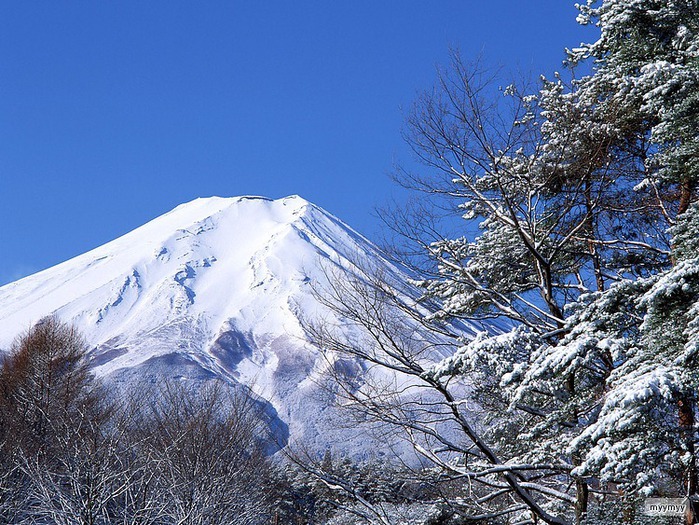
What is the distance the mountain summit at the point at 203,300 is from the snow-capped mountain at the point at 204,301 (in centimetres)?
19

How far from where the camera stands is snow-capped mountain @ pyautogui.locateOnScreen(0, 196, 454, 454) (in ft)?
306

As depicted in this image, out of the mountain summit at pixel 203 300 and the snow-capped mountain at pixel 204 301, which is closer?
the snow-capped mountain at pixel 204 301

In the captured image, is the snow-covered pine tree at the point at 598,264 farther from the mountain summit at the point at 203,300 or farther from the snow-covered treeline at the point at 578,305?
the mountain summit at the point at 203,300

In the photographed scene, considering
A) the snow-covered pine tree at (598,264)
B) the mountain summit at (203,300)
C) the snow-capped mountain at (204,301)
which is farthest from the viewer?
the mountain summit at (203,300)

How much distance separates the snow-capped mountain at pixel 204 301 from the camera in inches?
3674

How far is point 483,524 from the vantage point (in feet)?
27.9

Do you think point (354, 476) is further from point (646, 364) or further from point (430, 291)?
point (646, 364)

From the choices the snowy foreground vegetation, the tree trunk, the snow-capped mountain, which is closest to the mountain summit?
the snow-capped mountain

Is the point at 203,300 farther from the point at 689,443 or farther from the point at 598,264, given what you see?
the point at 689,443

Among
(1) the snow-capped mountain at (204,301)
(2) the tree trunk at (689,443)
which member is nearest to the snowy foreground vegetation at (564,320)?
(2) the tree trunk at (689,443)

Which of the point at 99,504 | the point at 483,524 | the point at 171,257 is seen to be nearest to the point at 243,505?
the point at 99,504

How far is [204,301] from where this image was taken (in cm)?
11825

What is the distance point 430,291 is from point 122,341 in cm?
9679

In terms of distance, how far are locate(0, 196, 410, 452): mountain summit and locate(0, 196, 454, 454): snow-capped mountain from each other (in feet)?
0.63
